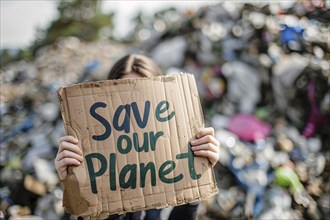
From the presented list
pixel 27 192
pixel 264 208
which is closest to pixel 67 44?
pixel 27 192

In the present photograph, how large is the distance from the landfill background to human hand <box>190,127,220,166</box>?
4.11 feet

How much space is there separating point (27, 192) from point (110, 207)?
1.62m

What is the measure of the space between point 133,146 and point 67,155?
Answer: 0.19m

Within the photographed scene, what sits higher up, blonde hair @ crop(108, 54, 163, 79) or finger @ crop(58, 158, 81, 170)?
blonde hair @ crop(108, 54, 163, 79)

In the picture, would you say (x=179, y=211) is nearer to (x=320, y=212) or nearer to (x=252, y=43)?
(x=320, y=212)

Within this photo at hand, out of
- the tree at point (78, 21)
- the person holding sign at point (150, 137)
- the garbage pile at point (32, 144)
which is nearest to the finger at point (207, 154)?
the person holding sign at point (150, 137)

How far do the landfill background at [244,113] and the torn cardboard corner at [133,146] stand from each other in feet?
3.80

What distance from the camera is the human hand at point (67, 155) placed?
1257 millimetres

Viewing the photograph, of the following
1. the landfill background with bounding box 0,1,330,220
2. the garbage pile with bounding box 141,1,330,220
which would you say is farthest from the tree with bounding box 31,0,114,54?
the garbage pile with bounding box 141,1,330,220

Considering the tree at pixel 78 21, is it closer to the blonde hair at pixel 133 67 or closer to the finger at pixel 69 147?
the blonde hair at pixel 133 67

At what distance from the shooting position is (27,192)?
2.75m

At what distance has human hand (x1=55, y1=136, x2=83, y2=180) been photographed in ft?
4.12

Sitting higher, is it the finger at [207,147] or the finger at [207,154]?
the finger at [207,147]

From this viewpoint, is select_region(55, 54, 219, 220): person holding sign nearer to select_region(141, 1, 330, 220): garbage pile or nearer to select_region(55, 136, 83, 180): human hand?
select_region(55, 136, 83, 180): human hand
